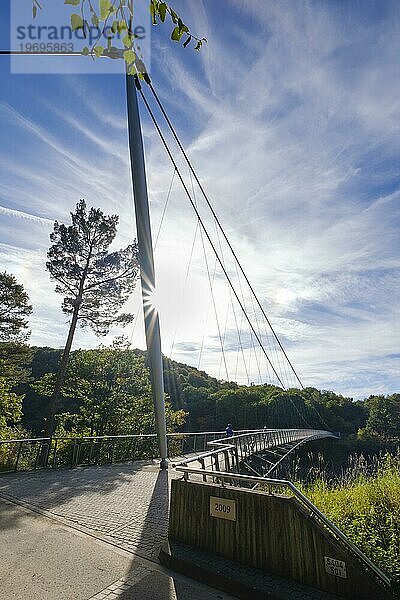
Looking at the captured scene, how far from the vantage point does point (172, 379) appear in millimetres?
45531

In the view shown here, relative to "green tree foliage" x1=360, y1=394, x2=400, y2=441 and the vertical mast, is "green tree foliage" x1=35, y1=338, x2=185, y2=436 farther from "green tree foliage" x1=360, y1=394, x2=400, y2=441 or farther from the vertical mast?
"green tree foliage" x1=360, y1=394, x2=400, y2=441

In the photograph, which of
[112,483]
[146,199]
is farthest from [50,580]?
[146,199]

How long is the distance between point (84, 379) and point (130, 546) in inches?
604

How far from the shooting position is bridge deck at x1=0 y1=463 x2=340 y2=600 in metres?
3.69

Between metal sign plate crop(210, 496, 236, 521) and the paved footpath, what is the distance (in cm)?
76

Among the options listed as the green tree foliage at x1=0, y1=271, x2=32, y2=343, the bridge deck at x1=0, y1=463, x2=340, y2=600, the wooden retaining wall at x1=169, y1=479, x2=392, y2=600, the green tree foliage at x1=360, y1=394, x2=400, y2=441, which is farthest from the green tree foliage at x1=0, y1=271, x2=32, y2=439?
the green tree foliage at x1=360, y1=394, x2=400, y2=441

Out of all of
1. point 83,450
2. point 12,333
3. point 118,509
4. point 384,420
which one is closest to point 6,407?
point 12,333

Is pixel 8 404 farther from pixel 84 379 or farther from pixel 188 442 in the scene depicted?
pixel 188 442

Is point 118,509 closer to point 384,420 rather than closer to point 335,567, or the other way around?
point 335,567

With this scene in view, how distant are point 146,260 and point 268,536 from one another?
8405mm

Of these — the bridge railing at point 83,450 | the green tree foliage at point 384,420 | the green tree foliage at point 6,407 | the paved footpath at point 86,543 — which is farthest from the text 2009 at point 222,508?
the green tree foliage at point 384,420

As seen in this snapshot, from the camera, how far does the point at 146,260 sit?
35.8ft

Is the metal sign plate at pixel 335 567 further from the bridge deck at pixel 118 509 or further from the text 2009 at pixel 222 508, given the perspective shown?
the text 2009 at pixel 222 508

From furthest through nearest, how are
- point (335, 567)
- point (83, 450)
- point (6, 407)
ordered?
point (6, 407), point (83, 450), point (335, 567)
